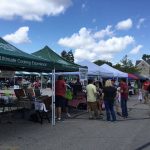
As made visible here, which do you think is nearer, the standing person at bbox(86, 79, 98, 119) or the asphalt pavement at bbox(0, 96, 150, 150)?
the asphalt pavement at bbox(0, 96, 150, 150)

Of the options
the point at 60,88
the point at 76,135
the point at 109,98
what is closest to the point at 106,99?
the point at 109,98

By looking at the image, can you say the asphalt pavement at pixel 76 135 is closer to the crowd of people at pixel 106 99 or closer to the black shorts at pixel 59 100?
the crowd of people at pixel 106 99

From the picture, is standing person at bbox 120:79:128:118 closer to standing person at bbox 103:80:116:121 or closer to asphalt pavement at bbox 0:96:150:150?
asphalt pavement at bbox 0:96:150:150

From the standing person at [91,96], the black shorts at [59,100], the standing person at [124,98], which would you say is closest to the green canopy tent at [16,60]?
the black shorts at [59,100]

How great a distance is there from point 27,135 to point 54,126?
2.28 meters

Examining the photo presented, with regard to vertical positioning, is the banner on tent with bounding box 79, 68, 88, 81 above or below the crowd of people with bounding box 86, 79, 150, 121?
above

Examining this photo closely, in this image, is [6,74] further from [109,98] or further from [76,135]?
[76,135]

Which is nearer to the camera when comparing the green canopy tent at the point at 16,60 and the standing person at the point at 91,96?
the green canopy tent at the point at 16,60

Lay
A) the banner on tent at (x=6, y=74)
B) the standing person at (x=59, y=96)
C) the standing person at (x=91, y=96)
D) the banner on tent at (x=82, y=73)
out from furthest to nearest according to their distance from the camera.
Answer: the banner on tent at (x=82, y=73) → the banner on tent at (x=6, y=74) → the standing person at (x=91, y=96) → the standing person at (x=59, y=96)

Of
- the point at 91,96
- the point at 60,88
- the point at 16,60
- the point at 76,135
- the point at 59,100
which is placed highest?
the point at 16,60

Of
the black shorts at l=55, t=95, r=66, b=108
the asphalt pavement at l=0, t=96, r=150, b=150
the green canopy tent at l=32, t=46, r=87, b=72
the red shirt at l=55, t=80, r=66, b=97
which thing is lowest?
the asphalt pavement at l=0, t=96, r=150, b=150

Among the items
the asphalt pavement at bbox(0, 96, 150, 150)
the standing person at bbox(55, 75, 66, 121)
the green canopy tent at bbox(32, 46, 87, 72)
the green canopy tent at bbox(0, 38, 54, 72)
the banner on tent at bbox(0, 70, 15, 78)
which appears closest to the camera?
the asphalt pavement at bbox(0, 96, 150, 150)

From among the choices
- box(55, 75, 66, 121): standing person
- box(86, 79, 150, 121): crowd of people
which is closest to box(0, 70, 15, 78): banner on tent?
box(55, 75, 66, 121): standing person

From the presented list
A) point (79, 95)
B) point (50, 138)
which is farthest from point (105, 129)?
point (79, 95)
